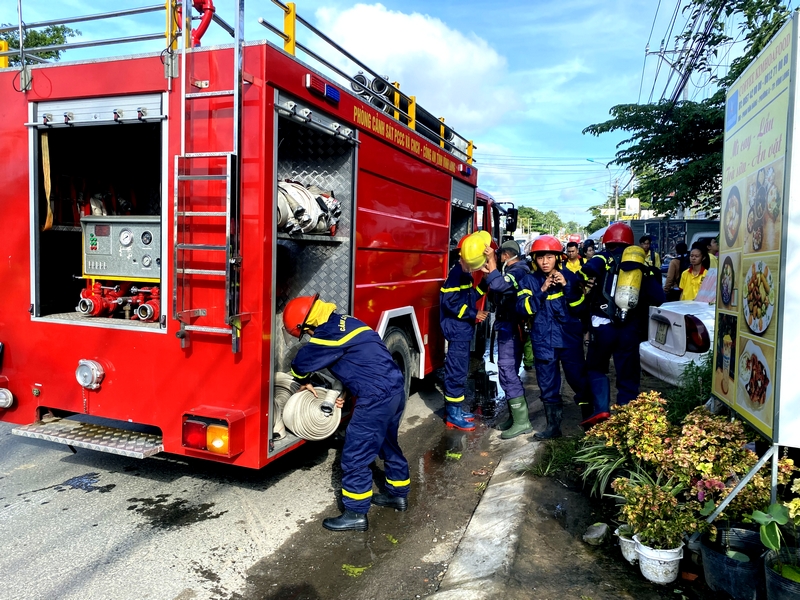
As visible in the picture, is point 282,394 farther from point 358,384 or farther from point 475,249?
point 475,249

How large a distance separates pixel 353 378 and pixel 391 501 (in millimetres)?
987

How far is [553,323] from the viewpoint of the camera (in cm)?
529

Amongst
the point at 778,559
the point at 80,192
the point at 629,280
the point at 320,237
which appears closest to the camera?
the point at 778,559

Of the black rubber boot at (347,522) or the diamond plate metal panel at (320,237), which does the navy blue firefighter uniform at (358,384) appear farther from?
the diamond plate metal panel at (320,237)

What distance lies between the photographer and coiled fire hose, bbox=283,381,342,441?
3.80m

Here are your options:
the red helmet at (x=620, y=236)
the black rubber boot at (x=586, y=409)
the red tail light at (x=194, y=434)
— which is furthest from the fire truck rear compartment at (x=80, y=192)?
the red helmet at (x=620, y=236)

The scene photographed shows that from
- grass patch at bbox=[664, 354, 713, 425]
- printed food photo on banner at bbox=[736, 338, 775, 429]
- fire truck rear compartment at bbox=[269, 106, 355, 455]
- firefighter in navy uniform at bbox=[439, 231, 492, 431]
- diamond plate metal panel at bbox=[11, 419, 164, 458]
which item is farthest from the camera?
firefighter in navy uniform at bbox=[439, 231, 492, 431]

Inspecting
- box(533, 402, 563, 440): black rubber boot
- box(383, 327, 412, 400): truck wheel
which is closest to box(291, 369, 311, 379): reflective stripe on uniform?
box(383, 327, 412, 400): truck wheel

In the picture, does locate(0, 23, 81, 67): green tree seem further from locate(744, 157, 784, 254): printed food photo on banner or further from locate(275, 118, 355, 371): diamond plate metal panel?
locate(744, 157, 784, 254): printed food photo on banner

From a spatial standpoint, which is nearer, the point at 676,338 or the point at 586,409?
the point at 586,409

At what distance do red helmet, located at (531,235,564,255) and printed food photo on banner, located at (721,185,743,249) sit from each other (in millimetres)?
1652

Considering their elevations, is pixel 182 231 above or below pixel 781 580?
above

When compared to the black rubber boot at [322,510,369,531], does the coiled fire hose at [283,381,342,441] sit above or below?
above

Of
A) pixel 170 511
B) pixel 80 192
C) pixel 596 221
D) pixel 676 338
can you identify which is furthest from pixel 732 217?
pixel 596 221
